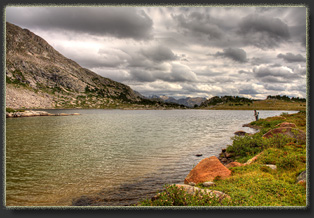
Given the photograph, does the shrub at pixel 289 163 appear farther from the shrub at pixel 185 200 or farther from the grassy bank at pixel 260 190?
the shrub at pixel 185 200

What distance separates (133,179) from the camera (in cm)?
1872

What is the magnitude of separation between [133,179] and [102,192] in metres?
3.85

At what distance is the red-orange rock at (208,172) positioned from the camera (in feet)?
51.1

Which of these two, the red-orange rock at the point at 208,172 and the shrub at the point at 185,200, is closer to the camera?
the shrub at the point at 185,200

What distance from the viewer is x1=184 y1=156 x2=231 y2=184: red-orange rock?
15561 mm

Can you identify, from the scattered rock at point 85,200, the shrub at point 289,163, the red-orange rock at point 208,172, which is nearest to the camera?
the shrub at point 289,163

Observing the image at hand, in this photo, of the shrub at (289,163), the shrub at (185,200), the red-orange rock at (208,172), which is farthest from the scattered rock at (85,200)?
the shrub at (289,163)

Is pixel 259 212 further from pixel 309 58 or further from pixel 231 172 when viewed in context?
pixel 231 172

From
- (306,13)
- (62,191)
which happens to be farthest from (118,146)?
(306,13)

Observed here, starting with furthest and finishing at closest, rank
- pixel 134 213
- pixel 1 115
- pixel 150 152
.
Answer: pixel 150 152 < pixel 1 115 < pixel 134 213

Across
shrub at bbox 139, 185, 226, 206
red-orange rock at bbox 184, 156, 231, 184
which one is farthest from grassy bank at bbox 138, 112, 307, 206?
red-orange rock at bbox 184, 156, 231, 184

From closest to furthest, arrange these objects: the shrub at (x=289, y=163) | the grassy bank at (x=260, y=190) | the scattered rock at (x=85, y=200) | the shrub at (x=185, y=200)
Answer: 1. the shrub at (x=185, y=200)
2. the grassy bank at (x=260, y=190)
3. the shrub at (x=289, y=163)
4. the scattered rock at (x=85, y=200)

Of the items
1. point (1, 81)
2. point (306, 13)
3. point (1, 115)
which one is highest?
point (306, 13)

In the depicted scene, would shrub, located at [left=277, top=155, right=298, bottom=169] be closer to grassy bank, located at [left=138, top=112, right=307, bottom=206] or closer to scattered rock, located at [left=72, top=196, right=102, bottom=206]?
grassy bank, located at [left=138, top=112, right=307, bottom=206]
